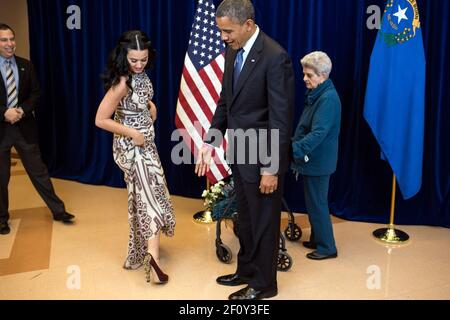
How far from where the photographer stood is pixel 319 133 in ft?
11.3

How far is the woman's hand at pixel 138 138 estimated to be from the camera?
3211 millimetres

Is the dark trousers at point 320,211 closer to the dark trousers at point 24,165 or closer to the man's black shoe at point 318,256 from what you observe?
the man's black shoe at point 318,256

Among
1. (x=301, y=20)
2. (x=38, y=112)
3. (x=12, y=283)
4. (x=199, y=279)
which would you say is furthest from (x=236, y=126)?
(x=38, y=112)

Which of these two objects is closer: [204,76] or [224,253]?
[224,253]

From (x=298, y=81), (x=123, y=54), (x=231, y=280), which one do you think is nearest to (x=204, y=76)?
(x=298, y=81)

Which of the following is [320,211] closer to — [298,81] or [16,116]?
[298,81]

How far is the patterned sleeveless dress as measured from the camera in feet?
10.7

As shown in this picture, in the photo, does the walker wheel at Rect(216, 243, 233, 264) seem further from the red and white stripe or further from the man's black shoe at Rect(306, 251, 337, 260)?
the red and white stripe

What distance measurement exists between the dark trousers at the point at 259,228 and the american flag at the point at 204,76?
1331 millimetres

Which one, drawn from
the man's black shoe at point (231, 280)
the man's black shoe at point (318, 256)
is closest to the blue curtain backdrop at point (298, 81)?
the man's black shoe at point (318, 256)

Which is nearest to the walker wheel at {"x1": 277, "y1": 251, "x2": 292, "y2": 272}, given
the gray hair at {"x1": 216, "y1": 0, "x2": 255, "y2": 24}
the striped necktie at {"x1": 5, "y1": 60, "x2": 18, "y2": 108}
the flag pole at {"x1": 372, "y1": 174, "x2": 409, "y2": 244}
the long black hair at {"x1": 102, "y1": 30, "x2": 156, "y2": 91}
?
the flag pole at {"x1": 372, "y1": 174, "x2": 409, "y2": 244}

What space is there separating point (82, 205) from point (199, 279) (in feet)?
6.73

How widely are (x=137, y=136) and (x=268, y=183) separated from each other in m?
0.93

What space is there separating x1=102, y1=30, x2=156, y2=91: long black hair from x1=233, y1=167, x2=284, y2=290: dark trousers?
0.91 meters
